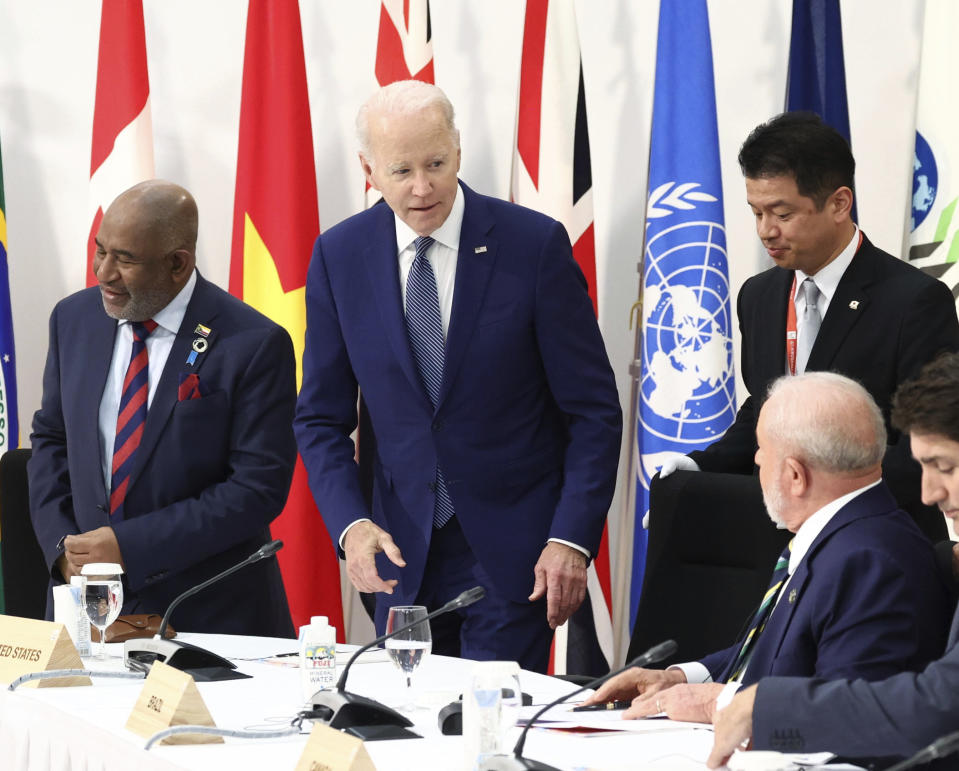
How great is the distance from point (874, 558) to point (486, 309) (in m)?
1.30

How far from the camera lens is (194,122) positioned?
5551mm

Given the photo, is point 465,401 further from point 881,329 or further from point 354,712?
point 354,712

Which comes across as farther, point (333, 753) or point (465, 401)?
point (465, 401)

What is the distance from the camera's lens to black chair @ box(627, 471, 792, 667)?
2.91 meters

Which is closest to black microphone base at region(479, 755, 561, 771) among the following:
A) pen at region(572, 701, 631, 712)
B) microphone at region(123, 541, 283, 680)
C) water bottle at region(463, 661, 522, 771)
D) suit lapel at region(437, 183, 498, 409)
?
water bottle at region(463, 661, 522, 771)

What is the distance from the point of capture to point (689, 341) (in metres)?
4.57

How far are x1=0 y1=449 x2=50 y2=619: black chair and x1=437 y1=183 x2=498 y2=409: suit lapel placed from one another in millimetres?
1531

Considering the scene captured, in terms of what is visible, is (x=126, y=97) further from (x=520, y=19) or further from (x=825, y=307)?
(x=825, y=307)

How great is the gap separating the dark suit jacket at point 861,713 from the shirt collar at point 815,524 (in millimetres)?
426

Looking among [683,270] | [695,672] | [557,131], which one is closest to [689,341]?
[683,270]

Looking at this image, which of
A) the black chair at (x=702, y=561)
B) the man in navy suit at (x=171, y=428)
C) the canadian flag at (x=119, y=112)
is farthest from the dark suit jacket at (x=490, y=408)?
the canadian flag at (x=119, y=112)

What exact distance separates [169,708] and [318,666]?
14.2 inches

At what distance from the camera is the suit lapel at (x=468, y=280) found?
3225mm

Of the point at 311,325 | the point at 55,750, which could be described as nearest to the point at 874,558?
the point at 55,750
